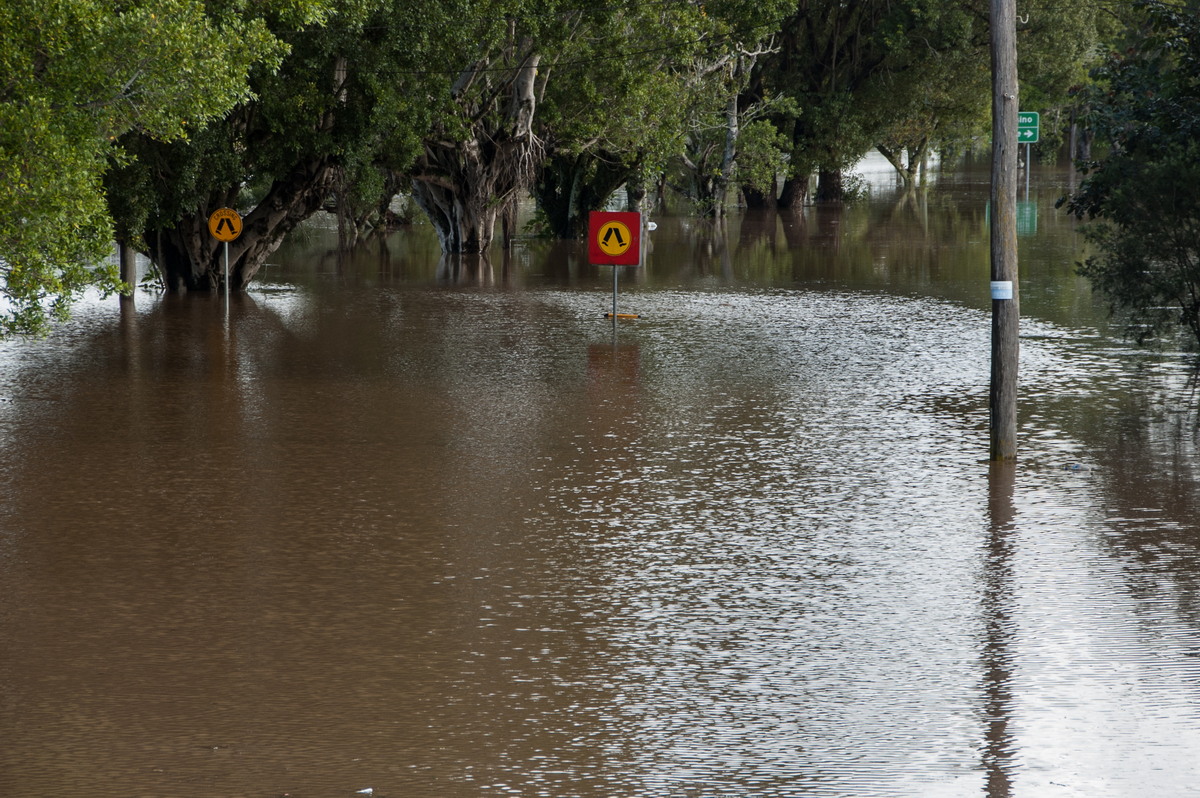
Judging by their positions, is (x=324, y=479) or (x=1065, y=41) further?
(x=1065, y=41)

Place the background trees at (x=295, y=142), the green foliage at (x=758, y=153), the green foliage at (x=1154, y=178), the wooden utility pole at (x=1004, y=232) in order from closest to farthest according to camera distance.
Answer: the wooden utility pole at (x=1004, y=232) → the green foliage at (x=1154, y=178) → the background trees at (x=295, y=142) → the green foliage at (x=758, y=153)

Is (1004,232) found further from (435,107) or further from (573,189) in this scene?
(573,189)

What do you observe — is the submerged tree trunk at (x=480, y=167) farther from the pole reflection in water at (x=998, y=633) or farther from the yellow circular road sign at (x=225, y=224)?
the pole reflection in water at (x=998, y=633)

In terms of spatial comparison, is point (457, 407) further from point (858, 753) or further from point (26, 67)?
point (858, 753)

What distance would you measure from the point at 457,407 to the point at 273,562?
538 cm

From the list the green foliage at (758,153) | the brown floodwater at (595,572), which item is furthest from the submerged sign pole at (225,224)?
the green foliage at (758,153)

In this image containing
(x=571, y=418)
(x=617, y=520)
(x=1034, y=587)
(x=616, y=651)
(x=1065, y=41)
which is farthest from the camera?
(x=1065, y=41)

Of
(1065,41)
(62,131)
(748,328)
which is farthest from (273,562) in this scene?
(1065,41)

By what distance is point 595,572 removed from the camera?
8.78 metres

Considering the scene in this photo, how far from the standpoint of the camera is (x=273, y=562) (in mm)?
8953

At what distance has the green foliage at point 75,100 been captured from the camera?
38.4 ft

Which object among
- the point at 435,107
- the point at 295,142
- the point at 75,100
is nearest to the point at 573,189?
the point at 435,107

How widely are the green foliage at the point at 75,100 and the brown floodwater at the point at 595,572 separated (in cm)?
167

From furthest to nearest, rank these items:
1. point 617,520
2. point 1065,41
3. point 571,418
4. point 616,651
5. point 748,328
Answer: point 1065,41
point 748,328
point 571,418
point 617,520
point 616,651
